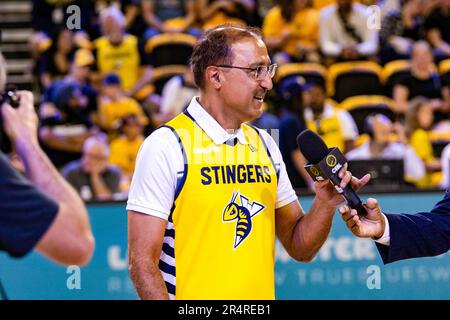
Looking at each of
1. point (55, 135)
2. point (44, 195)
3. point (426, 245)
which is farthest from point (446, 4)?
point (44, 195)

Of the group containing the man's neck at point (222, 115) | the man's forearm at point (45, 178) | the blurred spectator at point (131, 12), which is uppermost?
the blurred spectator at point (131, 12)

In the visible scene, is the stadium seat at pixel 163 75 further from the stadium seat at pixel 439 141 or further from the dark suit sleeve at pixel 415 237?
the dark suit sleeve at pixel 415 237

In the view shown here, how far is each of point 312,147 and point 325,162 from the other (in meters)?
0.12

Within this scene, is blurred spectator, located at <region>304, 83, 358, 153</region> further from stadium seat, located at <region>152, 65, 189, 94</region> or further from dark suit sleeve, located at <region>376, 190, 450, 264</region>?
dark suit sleeve, located at <region>376, 190, 450, 264</region>

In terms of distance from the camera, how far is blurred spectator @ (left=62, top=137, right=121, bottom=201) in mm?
8023

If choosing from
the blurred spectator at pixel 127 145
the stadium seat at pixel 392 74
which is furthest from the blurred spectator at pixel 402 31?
the blurred spectator at pixel 127 145

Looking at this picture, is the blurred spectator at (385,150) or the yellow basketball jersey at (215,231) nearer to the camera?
the yellow basketball jersey at (215,231)

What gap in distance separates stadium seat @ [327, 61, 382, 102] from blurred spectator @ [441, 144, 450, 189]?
5.15 feet

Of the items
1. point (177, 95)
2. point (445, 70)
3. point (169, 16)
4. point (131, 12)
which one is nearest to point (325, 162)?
point (177, 95)

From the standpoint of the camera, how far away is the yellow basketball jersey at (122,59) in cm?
1029

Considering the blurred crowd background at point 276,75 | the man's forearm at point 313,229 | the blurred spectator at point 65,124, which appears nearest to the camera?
the man's forearm at point 313,229

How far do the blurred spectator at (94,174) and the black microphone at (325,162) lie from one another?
169 inches

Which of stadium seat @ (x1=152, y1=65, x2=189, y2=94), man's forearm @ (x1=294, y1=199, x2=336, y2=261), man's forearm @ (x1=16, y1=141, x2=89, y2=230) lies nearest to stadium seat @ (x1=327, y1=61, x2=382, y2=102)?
stadium seat @ (x1=152, y1=65, x2=189, y2=94)
